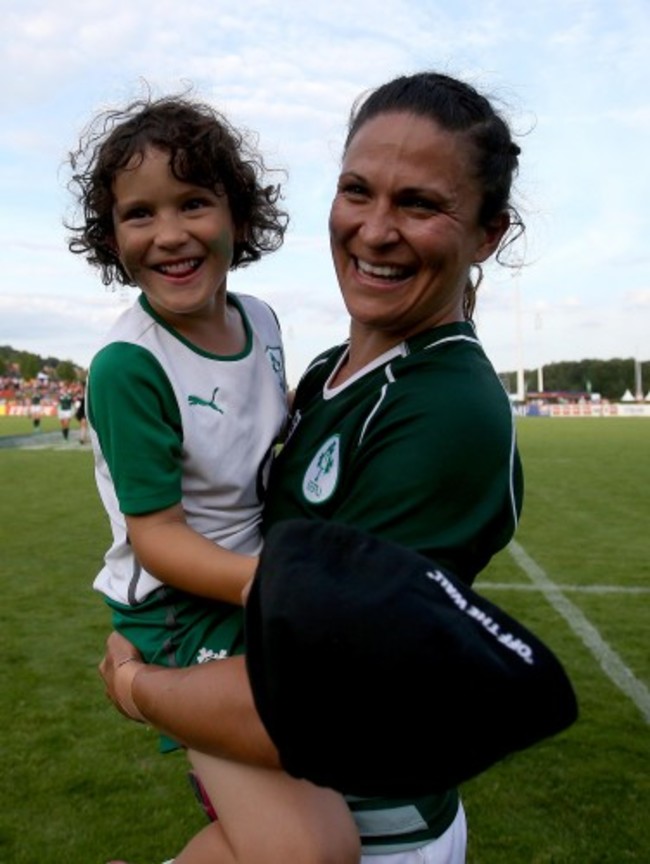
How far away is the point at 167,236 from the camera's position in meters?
2.50

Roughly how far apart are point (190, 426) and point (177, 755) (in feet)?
12.3

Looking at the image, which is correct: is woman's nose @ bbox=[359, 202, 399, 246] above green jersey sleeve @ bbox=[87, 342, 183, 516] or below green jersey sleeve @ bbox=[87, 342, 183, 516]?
above

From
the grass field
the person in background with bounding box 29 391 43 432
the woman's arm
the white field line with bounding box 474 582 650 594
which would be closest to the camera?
the woman's arm

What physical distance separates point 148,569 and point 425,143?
39.3 inches

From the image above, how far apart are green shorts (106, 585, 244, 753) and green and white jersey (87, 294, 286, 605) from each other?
0.04m

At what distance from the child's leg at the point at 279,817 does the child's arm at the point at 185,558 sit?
319mm

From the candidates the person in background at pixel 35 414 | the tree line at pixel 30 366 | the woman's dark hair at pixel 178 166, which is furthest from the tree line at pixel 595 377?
the woman's dark hair at pixel 178 166

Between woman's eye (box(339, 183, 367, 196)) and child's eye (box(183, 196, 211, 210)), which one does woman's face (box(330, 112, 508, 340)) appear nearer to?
woman's eye (box(339, 183, 367, 196))

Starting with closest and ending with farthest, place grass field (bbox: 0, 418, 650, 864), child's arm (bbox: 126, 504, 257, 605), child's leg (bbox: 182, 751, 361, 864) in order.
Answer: child's leg (bbox: 182, 751, 361, 864) → child's arm (bbox: 126, 504, 257, 605) → grass field (bbox: 0, 418, 650, 864)

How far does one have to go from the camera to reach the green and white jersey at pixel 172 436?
2250 millimetres

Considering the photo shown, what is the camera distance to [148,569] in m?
2.24

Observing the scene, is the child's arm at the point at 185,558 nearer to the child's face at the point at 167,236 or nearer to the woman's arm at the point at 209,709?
the woman's arm at the point at 209,709

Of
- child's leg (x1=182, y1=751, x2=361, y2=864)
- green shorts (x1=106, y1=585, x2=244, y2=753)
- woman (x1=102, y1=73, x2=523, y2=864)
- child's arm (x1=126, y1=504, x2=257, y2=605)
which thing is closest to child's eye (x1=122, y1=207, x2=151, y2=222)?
woman (x1=102, y1=73, x2=523, y2=864)

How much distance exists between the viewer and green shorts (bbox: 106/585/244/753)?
2.29 metres
